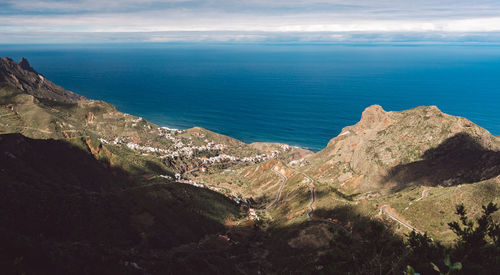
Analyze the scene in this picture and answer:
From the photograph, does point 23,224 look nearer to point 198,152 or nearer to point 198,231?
point 198,231

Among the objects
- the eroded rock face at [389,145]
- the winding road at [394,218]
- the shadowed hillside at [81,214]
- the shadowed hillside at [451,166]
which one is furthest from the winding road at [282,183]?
the winding road at [394,218]

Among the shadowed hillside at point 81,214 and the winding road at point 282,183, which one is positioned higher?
the shadowed hillside at point 81,214

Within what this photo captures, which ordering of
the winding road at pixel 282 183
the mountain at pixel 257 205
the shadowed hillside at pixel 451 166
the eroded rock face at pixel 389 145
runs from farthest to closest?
the winding road at pixel 282 183 → the eroded rock face at pixel 389 145 → the shadowed hillside at pixel 451 166 → the mountain at pixel 257 205

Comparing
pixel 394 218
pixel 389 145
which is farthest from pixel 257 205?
pixel 394 218

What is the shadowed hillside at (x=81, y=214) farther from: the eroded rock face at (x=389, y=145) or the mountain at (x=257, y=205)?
the eroded rock face at (x=389, y=145)

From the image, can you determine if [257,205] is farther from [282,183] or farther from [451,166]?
[451,166]

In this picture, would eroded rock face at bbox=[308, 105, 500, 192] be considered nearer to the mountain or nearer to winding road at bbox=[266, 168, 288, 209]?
the mountain
